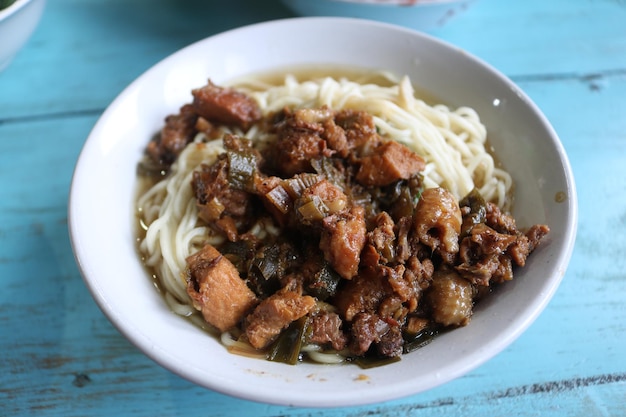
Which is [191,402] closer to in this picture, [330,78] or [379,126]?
[379,126]

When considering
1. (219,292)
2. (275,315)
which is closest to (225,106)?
(219,292)

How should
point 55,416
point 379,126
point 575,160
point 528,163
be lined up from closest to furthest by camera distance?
point 55,416, point 528,163, point 379,126, point 575,160

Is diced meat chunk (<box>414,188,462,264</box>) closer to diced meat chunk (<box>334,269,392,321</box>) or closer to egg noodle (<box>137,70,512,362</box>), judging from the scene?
diced meat chunk (<box>334,269,392,321</box>)

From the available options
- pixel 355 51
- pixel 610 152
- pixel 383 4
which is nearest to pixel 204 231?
pixel 355 51

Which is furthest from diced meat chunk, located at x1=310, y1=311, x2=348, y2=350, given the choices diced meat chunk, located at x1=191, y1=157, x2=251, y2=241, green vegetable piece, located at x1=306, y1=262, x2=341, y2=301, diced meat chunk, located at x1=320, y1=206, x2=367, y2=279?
diced meat chunk, located at x1=191, y1=157, x2=251, y2=241

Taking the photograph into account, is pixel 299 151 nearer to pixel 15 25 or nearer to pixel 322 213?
pixel 322 213

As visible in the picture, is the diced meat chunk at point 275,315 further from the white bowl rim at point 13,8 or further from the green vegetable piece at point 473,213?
the white bowl rim at point 13,8
